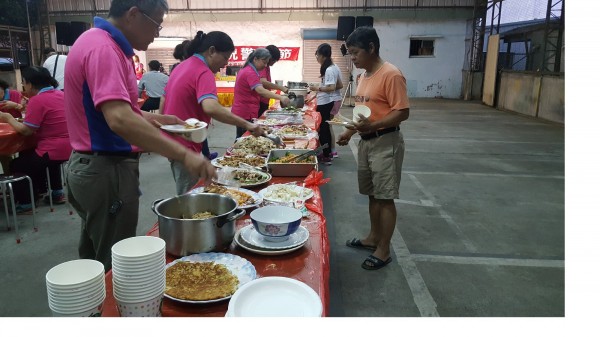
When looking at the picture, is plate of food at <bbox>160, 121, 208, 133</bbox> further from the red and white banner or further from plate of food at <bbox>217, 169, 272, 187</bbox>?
the red and white banner

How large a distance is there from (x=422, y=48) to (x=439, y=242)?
530 inches

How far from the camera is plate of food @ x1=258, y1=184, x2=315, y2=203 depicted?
1.98 metres

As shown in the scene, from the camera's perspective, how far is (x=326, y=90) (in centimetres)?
543

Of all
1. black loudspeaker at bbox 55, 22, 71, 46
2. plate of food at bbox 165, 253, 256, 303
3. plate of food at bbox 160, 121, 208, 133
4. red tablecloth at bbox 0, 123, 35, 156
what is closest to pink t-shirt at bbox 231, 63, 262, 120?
red tablecloth at bbox 0, 123, 35, 156

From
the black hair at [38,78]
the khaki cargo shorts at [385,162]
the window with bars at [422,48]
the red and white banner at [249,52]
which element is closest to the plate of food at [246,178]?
the khaki cargo shorts at [385,162]

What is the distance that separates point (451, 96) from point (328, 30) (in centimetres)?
554

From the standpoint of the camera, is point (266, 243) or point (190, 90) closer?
point (266, 243)

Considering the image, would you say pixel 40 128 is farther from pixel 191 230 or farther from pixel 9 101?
pixel 191 230

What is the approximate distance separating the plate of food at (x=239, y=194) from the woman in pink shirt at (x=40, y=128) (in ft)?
7.67

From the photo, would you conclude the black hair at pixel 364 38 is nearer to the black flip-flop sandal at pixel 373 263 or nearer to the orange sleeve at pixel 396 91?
the orange sleeve at pixel 396 91

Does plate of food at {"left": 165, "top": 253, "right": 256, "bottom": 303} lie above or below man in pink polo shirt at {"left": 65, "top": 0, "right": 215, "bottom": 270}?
below

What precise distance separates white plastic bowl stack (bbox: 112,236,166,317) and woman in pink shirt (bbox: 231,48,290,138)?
10.9 ft

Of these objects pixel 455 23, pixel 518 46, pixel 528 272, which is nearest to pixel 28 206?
pixel 528 272

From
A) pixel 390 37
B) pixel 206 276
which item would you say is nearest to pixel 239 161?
pixel 206 276
